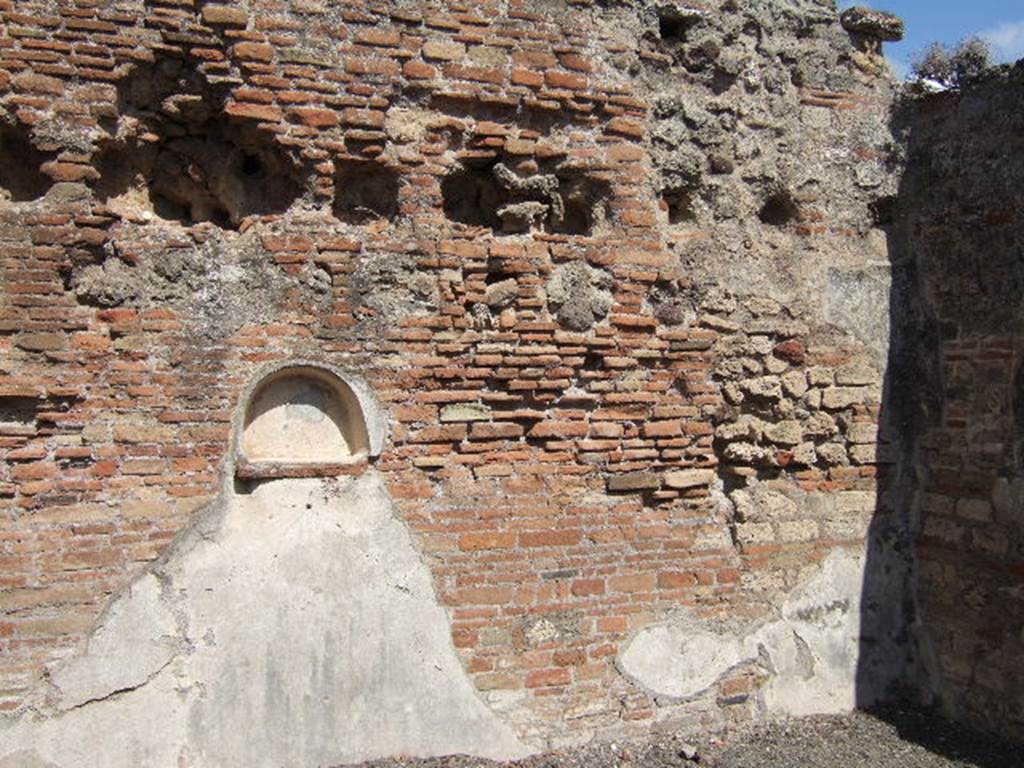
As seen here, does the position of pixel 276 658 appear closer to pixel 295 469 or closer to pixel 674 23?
pixel 295 469

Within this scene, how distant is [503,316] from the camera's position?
166 inches

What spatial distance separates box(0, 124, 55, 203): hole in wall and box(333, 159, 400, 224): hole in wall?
1.18m

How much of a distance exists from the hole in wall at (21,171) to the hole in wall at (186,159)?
0.22 meters

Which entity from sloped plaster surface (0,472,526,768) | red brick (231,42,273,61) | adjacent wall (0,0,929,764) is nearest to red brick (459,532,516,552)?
adjacent wall (0,0,929,764)

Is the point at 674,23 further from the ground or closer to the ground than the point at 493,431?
further from the ground

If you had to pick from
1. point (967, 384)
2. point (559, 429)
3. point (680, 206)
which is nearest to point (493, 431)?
point (559, 429)

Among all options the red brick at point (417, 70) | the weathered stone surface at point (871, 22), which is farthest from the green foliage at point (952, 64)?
the red brick at point (417, 70)

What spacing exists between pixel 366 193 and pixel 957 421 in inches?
120

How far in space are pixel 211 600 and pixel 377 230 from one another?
1.70 meters

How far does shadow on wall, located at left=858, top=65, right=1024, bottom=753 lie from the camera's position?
439 cm

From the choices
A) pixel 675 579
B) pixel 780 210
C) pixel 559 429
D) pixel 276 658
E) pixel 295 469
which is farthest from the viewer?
pixel 780 210

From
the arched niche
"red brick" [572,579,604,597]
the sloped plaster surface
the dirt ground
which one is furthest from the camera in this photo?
"red brick" [572,579,604,597]

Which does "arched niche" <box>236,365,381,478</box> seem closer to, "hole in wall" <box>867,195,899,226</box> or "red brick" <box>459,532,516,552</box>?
"red brick" <box>459,532,516,552</box>

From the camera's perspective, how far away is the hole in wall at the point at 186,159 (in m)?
3.94
